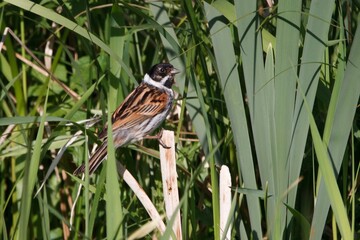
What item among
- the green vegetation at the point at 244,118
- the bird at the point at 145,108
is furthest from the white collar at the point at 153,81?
the green vegetation at the point at 244,118

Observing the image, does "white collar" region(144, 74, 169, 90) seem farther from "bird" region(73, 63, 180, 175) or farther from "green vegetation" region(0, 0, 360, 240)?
"green vegetation" region(0, 0, 360, 240)

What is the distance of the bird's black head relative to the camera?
Answer: 11.6ft

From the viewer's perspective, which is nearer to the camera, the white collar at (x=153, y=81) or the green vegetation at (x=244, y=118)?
the green vegetation at (x=244, y=118)

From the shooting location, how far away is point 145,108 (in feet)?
12.1

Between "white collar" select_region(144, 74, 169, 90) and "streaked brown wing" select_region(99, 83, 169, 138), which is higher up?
"white collar" select_region(144, 74, 169, 90)

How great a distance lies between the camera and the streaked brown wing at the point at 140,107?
360 cm

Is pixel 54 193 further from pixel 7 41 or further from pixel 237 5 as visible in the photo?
pixel 237 5

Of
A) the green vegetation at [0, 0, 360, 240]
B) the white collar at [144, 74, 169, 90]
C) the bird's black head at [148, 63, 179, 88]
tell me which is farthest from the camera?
the white collar at [144, 74, 169, 90]

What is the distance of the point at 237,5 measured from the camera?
8.39 feet

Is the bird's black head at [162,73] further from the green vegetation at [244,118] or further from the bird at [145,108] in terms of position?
the green vegetation at [244,118]

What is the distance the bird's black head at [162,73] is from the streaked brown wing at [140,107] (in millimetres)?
57

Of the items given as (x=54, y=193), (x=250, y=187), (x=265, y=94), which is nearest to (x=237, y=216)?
(x=250, y=187)

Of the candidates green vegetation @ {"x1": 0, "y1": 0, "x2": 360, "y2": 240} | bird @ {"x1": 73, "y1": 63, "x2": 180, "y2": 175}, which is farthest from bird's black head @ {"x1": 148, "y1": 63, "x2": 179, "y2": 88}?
green vegetation @ {"x1": 0, "y1": 0, "x2": 360, "y2": 240}

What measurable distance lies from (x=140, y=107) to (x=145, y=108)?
24mm
